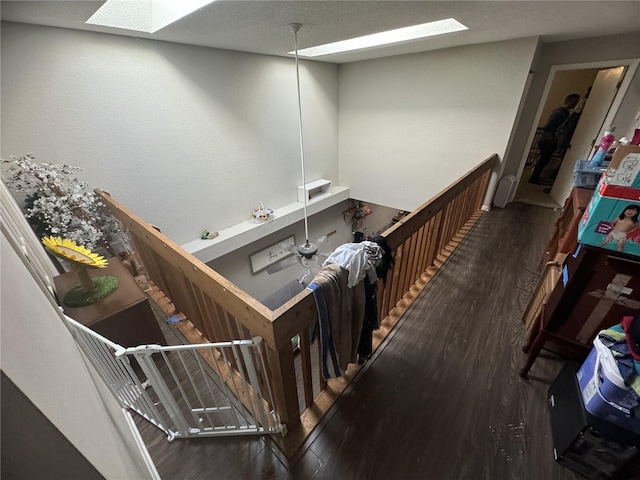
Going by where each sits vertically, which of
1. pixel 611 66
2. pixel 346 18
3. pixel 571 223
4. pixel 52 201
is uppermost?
pixel 346 18

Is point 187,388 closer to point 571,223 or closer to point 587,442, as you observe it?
point 587,442

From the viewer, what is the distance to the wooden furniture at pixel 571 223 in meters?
1.69

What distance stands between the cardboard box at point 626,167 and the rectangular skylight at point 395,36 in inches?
81.3

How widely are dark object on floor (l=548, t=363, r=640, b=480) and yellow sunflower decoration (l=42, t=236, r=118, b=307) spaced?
258 cm

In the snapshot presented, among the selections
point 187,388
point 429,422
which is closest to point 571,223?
point 429,422

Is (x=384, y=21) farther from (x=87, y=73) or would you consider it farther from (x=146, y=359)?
(x=146, y=359)

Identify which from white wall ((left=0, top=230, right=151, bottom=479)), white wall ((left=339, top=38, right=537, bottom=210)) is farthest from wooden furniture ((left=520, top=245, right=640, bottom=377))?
white wall ((left=339, top=38, right=537, bottom=210))

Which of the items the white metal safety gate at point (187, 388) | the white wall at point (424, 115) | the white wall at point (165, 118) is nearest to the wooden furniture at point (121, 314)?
the white metal safety gate at point (187, 388)

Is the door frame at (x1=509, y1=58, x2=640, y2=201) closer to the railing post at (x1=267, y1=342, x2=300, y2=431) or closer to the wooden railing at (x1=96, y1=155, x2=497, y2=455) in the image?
the wooden railing at (x1=96, y1=155, x2=497, y2=455)

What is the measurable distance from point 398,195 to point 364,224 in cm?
204

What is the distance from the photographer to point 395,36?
3076mm

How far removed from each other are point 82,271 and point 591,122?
574cm

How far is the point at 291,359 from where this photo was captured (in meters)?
1.14

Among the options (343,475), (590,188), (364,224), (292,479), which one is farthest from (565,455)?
(364,224)
